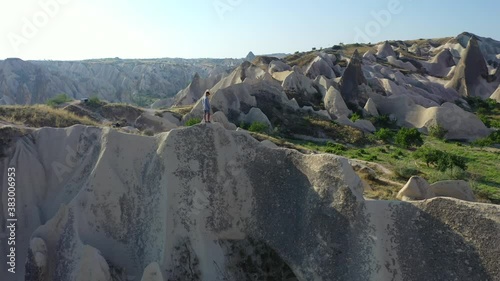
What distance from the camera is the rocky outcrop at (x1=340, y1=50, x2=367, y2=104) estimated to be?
40.3 m

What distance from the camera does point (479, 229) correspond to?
312 inches

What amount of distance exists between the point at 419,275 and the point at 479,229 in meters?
1.44

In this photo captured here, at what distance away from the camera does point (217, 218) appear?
32.9ft

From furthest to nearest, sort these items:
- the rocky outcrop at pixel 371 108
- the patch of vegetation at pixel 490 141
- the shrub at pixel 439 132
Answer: the rocky outcrop at pixel 371 108 → the shrub at pixel 439 132 → the patch of vegetation at pixel 490 141

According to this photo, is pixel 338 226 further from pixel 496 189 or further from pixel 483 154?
pixel 483 154

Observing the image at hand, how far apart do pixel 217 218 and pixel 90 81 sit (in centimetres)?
8813

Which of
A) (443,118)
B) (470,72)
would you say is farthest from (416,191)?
(470,72)

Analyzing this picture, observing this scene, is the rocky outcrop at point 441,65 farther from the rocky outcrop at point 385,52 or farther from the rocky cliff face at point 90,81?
the rocky cliff face at point 90,81

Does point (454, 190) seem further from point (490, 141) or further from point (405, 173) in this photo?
point (490, 141)

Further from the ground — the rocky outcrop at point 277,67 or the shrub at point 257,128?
the rocky outcrop at point 277,67

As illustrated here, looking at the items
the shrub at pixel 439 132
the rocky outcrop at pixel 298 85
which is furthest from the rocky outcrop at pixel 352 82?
the shrub at pixel 439 132

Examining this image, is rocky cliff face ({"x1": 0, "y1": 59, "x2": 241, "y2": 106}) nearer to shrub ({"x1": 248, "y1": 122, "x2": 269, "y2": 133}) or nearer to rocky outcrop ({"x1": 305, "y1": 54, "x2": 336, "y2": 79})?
rocky outcrop ({"x1": 305, "y1": 54, "x2": 336, "y2": 79})

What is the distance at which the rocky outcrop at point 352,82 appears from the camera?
4028 centimetres

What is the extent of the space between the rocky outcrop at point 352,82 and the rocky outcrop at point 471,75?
56.8 feet
